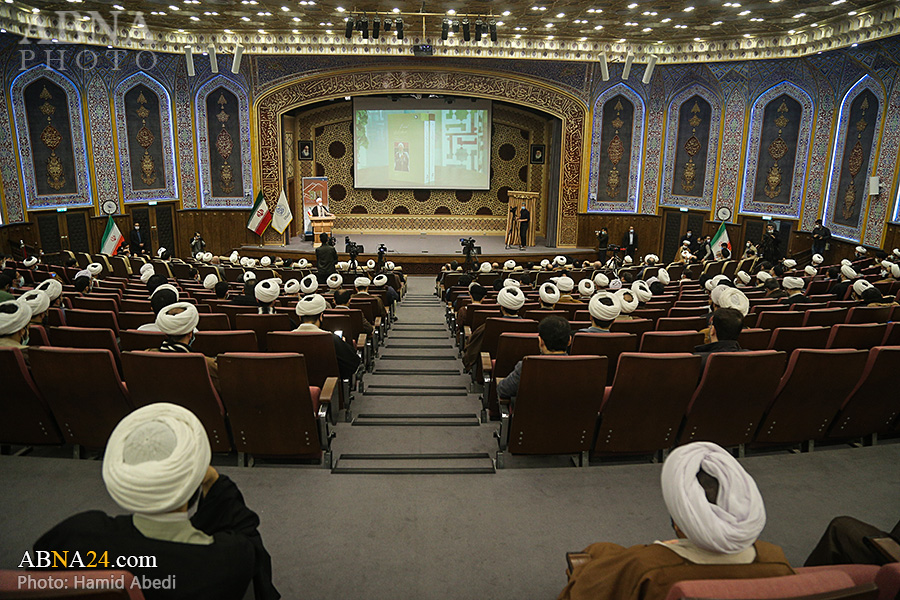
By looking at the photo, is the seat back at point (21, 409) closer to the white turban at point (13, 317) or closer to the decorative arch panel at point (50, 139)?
the white turban at point (13, 317)

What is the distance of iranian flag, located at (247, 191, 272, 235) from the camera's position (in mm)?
16188

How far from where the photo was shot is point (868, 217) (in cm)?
1228

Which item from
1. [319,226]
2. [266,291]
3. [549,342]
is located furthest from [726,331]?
[319,226]

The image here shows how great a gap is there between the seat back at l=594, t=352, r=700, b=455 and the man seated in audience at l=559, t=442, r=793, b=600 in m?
1.68

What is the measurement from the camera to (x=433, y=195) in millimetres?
19469

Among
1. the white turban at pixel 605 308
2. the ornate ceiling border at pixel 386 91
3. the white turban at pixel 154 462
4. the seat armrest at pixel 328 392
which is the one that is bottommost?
the seat armrest at pixel 328 392

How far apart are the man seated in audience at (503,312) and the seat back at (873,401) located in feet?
7.90

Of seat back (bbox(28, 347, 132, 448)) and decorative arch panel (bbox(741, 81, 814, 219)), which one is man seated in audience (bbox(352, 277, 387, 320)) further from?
decorative arch panel (bbox(741, 81, 814, 219))

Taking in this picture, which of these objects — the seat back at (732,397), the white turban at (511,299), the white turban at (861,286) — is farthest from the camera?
the white turban at (861,286)

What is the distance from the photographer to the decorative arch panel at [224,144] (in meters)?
16.7

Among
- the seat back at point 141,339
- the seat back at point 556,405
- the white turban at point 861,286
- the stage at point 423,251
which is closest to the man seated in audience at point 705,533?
the seat back at point 556,405

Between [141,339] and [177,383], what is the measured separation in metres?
0.88

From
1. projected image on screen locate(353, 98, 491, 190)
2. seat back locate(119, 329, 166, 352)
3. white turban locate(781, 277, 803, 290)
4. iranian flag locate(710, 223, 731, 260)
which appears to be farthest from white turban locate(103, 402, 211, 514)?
projected image on screen locate(353, 98, 491, 190)

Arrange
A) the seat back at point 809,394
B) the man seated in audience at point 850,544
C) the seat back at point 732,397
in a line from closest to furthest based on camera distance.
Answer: the man seated in audience at point 850,544
the seat back at point 732,397
the seat back at point 809,394
